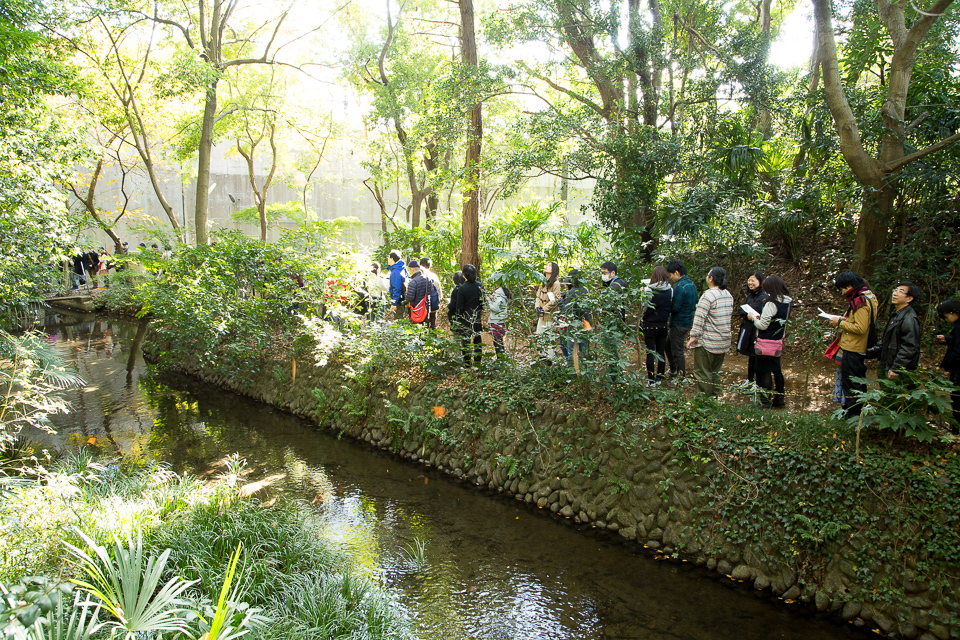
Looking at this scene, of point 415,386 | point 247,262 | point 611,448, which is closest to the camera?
point 611,448

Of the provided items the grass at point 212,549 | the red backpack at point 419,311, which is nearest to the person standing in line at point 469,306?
the red backpack at point 419,311

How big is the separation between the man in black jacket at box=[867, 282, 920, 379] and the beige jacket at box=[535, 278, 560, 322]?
3471 millimetres

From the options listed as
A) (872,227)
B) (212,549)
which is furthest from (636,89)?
(212,549)

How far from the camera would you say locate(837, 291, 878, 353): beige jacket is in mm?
5449

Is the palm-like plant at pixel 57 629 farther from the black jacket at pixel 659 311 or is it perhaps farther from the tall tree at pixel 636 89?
the tall tree at pixel 636 89

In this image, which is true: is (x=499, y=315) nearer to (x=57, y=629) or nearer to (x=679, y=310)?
(x=679, y=310)

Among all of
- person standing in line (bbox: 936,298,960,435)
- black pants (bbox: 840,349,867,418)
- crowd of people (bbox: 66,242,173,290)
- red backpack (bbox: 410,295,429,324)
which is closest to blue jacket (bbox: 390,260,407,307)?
red backpack (bbox: 410,295,429,324)

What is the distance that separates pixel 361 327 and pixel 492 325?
285cm

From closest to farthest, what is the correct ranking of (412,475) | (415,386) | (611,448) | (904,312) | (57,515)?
(57,515) → (904,312) → (611,448) → (412,475) → (415,386)

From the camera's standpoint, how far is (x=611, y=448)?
636cm

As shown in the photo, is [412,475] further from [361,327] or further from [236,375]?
[236,375]

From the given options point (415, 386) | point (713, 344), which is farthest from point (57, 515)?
point (713, 344)

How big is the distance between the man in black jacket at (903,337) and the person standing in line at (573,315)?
9.61 ft

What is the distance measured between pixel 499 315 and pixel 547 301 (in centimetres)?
72
